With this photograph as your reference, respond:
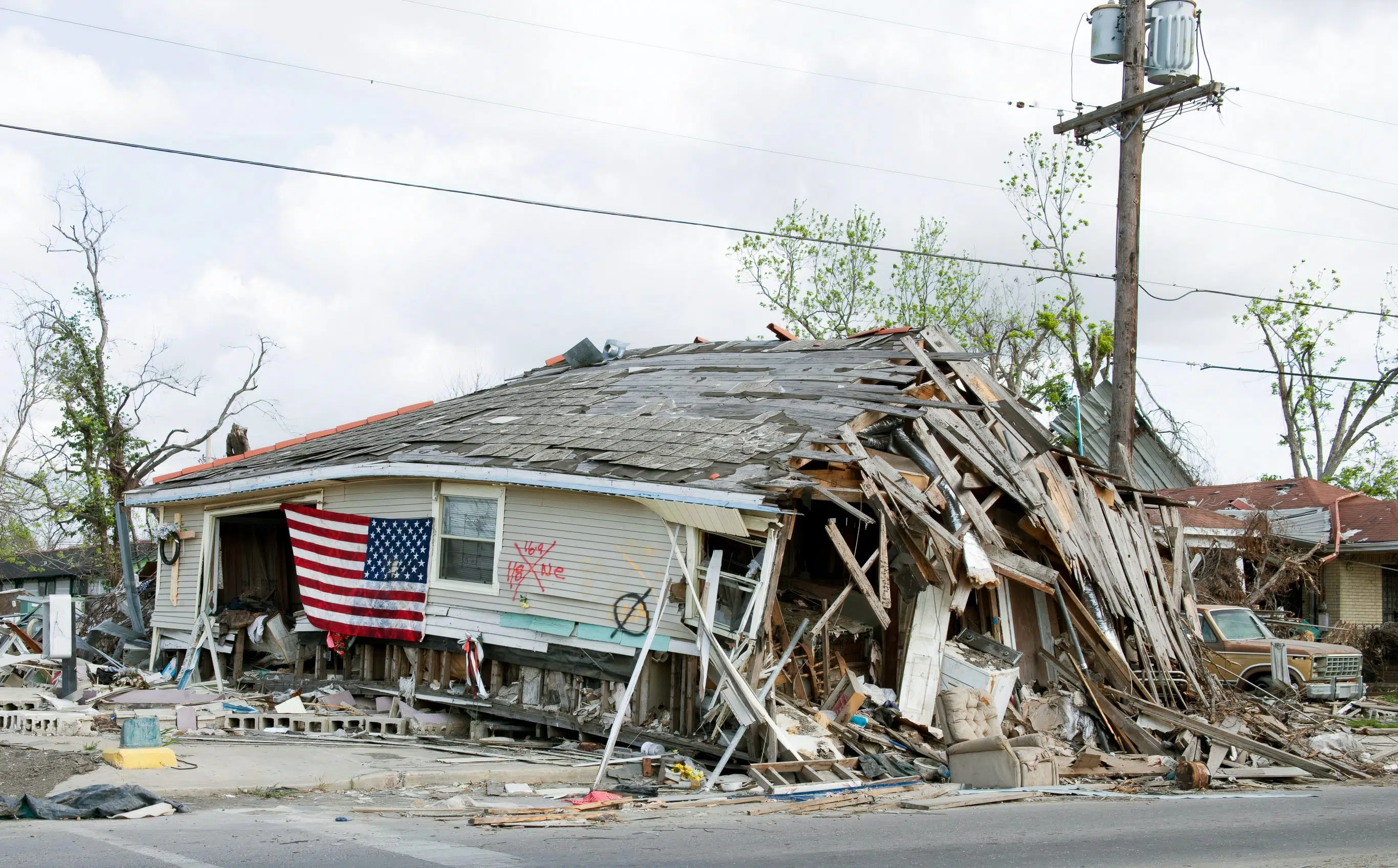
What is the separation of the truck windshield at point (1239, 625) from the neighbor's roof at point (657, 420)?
7351mm

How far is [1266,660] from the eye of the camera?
60.2ft

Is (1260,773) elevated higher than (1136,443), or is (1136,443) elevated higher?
(1136,443)

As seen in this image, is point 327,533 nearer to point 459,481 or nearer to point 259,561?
point 459,481

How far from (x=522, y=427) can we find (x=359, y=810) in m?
6.76

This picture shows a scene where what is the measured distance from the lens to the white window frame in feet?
46.0

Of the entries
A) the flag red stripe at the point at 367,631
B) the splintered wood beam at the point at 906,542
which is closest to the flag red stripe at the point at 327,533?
the flag red stripe at the point at 367,631

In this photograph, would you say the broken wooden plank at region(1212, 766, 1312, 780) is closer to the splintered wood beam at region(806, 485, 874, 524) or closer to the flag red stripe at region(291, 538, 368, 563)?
the splintered wood beam at region(806, 485, 874, 524)

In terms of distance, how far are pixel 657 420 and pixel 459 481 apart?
248 centimetres

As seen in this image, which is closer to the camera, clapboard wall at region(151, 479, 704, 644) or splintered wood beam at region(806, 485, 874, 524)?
splintered wood beam at region(806, 485, 874, 524)

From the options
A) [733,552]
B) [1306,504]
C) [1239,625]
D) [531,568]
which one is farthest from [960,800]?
[1306,504]

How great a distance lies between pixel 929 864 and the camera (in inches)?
286

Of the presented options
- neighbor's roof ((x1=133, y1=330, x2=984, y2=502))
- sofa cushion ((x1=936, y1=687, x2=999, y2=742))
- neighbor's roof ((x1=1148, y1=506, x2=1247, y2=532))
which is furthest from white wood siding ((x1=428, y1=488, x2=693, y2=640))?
neighbor's roof ((x1=1148, y1=506, x2=1247, y2=532))

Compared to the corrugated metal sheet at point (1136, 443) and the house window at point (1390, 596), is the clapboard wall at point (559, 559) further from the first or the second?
the house window at point (1390, 596)

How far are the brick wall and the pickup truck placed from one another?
9.32m
